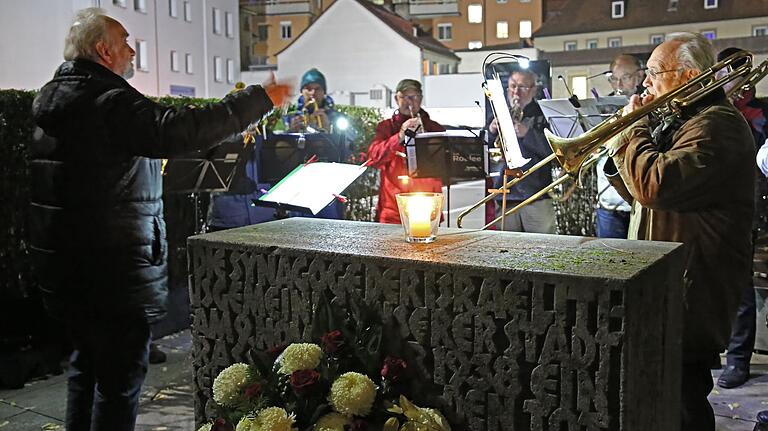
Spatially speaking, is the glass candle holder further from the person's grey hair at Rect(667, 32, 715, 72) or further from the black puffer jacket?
the person's grey hair at Rect(667, 32, 715, 72)

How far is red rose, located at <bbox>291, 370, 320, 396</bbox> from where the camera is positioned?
2049 mm

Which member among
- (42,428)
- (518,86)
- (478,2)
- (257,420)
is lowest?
(42,428)

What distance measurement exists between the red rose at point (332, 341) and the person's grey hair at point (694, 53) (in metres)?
1.60

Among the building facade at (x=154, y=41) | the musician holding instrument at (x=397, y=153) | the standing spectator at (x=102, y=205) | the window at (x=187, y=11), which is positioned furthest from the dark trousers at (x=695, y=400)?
the window at (x=187, y=11)

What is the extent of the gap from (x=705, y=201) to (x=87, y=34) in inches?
91.9

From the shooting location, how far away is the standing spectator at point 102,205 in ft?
9.26

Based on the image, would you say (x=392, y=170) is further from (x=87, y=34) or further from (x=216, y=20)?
(x=216, y=20)

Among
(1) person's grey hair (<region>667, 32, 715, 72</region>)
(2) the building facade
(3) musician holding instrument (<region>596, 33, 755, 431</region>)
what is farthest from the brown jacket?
(2) the building facade

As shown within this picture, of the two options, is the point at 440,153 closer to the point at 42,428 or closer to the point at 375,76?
the point at 42,428

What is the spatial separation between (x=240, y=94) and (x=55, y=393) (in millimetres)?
2922

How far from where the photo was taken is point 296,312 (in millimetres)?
2328

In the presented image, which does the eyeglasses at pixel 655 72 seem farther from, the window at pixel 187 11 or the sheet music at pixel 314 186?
the window at pixel 187 11

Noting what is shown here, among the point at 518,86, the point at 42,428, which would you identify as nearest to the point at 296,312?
the point at 42,428

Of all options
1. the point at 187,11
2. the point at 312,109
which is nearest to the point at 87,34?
the point at 312,109
